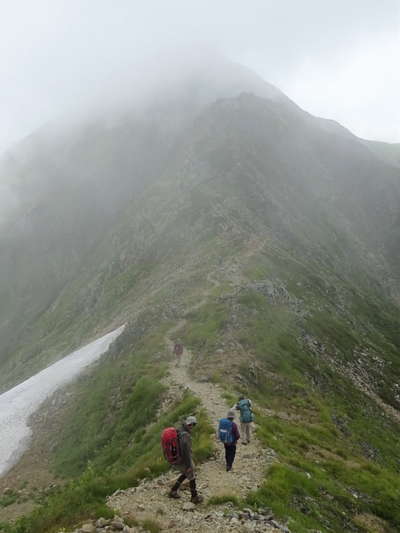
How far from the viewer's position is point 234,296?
52.2 metres

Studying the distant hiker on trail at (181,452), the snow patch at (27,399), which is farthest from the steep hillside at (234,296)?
the snow patch at (27,399)

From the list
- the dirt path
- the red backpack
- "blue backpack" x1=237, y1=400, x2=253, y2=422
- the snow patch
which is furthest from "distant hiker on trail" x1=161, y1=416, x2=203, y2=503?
the snow patch

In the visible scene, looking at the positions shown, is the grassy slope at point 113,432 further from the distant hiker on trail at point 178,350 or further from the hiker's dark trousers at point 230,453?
the hiker's dark trousers at point 230,453

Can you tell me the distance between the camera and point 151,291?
244 ft

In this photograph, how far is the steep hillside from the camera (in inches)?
955

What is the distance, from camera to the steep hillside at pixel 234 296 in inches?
955

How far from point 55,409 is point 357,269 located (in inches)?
3393

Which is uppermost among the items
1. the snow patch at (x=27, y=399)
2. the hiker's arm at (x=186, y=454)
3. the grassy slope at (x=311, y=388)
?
the hiker's arm at (x=186, y=454)

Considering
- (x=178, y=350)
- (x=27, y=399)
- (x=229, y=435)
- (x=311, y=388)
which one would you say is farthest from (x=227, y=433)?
(x=27, y=399)

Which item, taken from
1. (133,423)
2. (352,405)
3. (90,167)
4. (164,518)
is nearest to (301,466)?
(164,518)

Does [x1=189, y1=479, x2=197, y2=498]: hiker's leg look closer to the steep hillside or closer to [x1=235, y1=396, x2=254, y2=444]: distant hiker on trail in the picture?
the steep hillside

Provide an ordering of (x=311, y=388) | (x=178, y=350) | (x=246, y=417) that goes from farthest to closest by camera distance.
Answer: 1. (x=178, y=350)
2. (x=311, y=388)
3. (x=246, y=417)

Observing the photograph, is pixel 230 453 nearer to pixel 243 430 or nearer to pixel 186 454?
pixel 186 454

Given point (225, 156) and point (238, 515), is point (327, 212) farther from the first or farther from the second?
point (238, 515)
